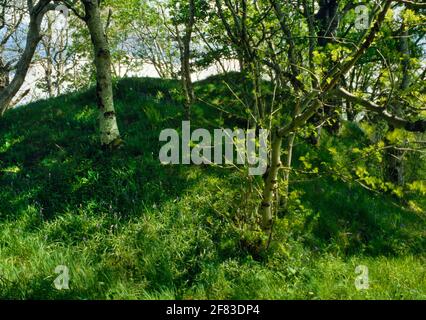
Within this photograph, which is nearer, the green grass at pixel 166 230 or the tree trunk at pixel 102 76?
the green grass at pixel 166 230

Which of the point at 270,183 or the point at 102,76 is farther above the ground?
the point at 102,76

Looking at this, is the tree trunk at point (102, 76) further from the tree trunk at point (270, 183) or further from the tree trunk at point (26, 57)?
the tree trunk at point (270, 183)

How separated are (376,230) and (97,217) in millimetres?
4762

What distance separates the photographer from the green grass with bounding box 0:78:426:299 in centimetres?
391

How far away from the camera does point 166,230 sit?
4855 millimetres

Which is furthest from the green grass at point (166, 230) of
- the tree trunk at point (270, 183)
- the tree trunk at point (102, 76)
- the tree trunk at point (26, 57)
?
the tree trunk at point (26, 57)

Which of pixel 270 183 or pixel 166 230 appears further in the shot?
pixel 166 230

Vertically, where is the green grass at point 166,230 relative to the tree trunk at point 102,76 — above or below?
below

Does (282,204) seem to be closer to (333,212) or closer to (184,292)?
(333,212)

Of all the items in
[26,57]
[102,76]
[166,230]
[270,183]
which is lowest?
[166,230]

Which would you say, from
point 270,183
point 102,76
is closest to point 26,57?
point 102,76

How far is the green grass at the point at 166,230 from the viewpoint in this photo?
3.91 meters

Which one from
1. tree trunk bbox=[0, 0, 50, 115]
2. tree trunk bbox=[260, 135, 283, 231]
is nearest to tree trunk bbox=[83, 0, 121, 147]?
tree trunk bbox=[0, 0, 50, 115]

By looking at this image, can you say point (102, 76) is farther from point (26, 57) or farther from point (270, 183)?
point (270, 183)
